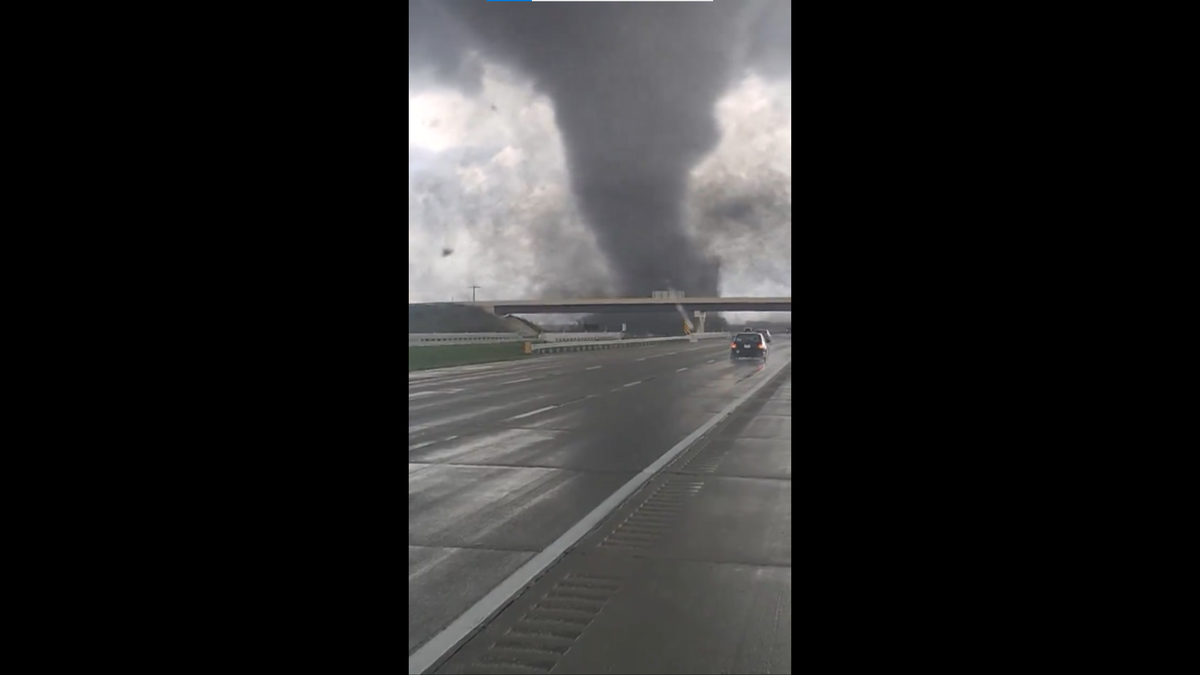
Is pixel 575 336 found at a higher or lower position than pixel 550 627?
higher

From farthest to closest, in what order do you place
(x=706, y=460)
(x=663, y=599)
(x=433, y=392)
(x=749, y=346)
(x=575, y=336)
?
A: (x=575, y=336) → (x=749, y=346) → (x=433, y=392) → (x=706, y=460) → (x=663, y=599)

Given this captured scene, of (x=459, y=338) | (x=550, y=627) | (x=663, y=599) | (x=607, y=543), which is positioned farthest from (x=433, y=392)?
(x=459, y=338)

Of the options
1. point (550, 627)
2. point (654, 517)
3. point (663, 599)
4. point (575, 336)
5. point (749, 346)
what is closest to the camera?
point (550, 627)

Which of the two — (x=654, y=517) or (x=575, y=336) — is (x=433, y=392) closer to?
(x=654, y=517)

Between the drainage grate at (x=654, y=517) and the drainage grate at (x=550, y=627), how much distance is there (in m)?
0.89

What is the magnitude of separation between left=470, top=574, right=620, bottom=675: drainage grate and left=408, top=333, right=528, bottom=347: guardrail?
37.5m

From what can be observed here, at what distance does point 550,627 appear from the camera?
13.8 feet

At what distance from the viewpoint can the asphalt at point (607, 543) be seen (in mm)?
3957

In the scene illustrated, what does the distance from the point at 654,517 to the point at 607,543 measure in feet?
3.12

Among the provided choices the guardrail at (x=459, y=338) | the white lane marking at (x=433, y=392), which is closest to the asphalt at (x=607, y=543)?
the white lane marking at (x=433, y=392)

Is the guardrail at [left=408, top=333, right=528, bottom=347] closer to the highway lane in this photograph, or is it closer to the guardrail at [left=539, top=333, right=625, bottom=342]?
the guardrail at [left=539, top=333, right=625, bottom=342]

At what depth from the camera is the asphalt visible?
3.96 m
